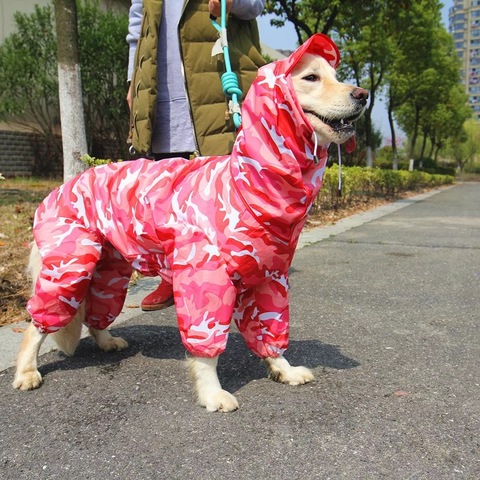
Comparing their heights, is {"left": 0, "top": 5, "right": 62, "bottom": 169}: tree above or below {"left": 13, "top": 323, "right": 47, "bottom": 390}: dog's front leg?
above

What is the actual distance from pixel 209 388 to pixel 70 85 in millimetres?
5012

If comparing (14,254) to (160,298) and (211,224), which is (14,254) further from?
(211,224)

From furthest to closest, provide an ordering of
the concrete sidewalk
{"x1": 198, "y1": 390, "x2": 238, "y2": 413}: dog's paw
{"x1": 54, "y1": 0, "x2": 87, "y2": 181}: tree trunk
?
{"x1": 54, "y1": 0, "x2": 87, "y2": 181}: tree trunk < the concrete sidewalk < {"x1": 198, "y1": 390, "x2": 238, "y2": 413}: dog's paw

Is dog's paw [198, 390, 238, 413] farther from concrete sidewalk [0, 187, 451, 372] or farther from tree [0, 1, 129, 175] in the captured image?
tree [0, 1, 129, 175]

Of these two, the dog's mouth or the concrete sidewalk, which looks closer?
the dog's mouth

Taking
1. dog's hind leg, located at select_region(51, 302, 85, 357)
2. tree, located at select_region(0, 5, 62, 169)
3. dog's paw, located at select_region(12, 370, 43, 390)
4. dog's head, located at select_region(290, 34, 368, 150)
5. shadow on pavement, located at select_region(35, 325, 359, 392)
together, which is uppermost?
tree, located at select_region(0, 5, 62, 169)

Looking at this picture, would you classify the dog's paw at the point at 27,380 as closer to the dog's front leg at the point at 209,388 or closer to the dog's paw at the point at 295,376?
the dog's front leg at the point at 209,388

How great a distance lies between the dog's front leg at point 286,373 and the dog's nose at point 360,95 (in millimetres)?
1204

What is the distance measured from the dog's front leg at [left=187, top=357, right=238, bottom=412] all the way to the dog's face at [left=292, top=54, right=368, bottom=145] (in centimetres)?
103

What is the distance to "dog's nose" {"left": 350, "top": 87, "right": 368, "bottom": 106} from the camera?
202 centimetres

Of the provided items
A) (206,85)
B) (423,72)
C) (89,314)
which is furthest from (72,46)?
(423,72)

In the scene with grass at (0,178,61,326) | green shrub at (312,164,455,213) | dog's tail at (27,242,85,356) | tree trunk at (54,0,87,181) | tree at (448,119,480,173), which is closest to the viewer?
dog's tail at (27,242,85,356)

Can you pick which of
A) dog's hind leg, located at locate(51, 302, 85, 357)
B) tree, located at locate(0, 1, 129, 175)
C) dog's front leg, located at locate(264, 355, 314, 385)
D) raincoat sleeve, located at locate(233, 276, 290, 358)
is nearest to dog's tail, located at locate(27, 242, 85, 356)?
dog's hind leg, located at locate(51, 302, 85, 357)

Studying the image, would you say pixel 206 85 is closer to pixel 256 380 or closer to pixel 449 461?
pixel 256 380
